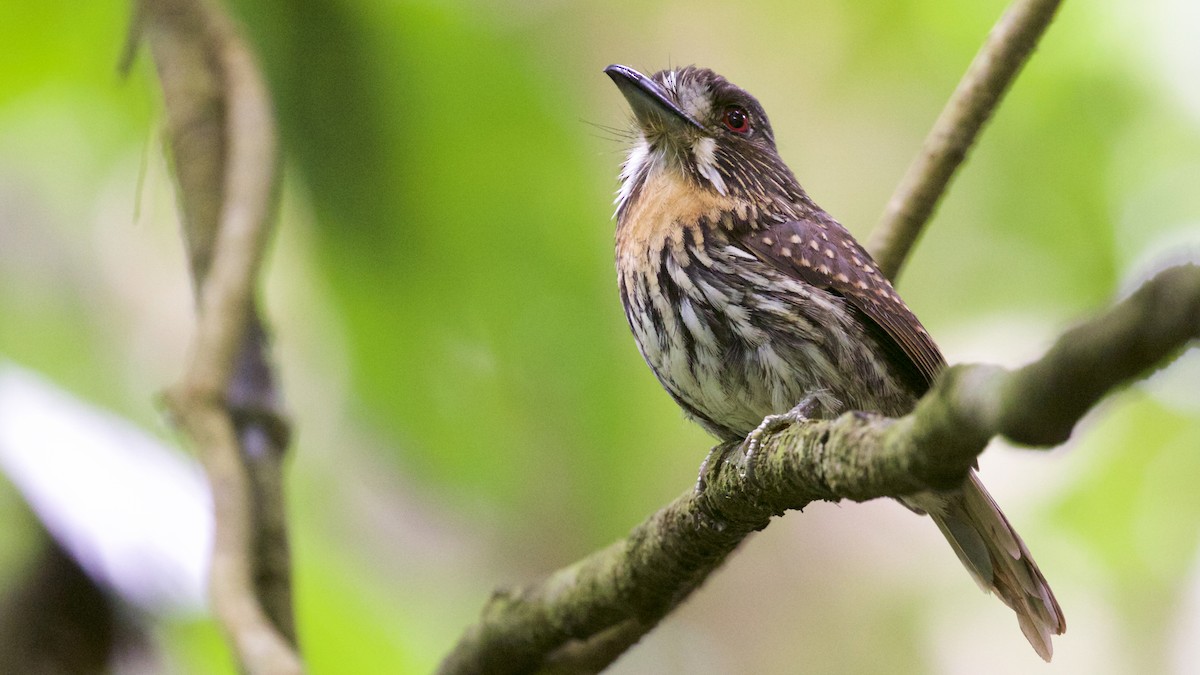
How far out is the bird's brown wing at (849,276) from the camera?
8.36ft

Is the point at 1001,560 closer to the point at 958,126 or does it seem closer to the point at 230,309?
the point at 958,126

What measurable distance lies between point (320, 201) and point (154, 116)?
2.22 ft

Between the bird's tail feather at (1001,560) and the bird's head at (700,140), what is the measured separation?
35.0 inches

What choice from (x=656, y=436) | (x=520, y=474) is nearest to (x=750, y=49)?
(x=656, y=436)

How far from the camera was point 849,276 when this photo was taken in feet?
8.56

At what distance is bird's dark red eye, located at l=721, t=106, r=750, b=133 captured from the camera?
3.18 metres

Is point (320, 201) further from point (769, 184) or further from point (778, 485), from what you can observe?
point (778, 485)

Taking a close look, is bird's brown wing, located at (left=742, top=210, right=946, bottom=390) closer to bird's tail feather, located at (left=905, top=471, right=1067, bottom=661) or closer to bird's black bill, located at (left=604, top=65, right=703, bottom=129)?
bird's tail feather, located at (left=905, top=471, right=1067, bottom=661)

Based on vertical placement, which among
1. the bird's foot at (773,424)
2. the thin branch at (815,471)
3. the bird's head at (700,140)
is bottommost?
the thin branch at (815,471)

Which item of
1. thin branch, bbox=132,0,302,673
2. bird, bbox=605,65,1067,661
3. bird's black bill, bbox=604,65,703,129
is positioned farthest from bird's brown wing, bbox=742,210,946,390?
thin branch, bbox=132,0,302,673

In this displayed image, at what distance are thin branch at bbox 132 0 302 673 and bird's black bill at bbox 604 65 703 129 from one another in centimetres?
110

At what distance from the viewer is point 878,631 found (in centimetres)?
454

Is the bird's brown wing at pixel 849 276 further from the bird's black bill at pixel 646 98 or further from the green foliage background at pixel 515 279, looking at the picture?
the green foliage background at pixel 515 279

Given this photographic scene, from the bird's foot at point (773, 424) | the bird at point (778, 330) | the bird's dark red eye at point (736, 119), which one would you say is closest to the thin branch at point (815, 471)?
the bird's foot at point (773, 424)
